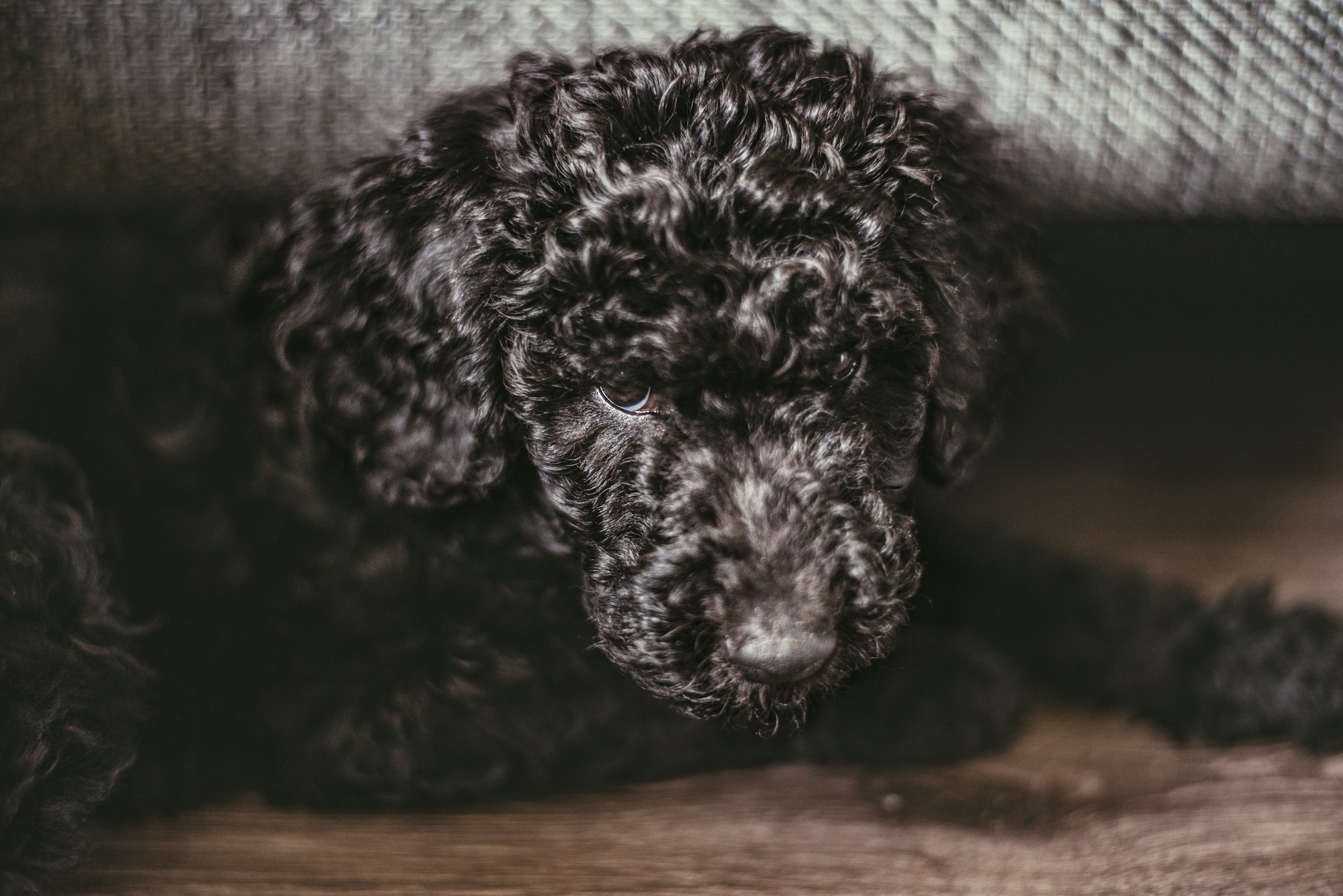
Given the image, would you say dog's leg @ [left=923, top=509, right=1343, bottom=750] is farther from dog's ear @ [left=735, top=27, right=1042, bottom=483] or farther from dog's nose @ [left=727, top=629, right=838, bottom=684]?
dog's nose @ [left=727, top=629, right=838, bottom=684]

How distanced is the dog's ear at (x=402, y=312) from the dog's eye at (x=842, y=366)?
1.59 feet

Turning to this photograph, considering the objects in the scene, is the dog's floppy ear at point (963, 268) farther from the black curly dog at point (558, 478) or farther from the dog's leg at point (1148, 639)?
the dog's leg at point (1148, 639)

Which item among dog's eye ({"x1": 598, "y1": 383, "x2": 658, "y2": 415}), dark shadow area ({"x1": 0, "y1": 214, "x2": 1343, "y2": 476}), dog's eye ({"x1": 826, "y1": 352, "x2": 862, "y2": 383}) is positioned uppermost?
dark shadow area ({"x1": 0, "y1": 214, "x2": 1343, "y2": 476})

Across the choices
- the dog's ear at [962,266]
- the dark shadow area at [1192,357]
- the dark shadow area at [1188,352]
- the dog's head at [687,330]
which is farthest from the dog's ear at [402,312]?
the dark shadow area at [1192,357]

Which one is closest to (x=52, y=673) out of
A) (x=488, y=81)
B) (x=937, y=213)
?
(x=488, y=81)

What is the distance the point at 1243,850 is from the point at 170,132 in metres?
2.22

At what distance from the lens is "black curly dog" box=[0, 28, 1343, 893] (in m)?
1.18

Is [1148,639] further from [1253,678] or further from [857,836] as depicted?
[857,836]

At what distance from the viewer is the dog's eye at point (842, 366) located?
1.23 m

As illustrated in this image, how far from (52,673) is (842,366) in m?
1.23

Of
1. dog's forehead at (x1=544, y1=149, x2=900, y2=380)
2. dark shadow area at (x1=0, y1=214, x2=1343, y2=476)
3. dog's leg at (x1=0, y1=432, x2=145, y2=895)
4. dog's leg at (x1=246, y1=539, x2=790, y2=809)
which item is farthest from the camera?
dark shadow area at (x1=0, y1=214, x2=1343, y2=476)

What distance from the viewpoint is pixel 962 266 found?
1496 mm

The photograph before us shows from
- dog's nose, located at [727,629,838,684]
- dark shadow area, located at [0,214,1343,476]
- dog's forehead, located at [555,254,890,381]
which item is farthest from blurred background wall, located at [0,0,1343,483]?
dog's nose, located at [727,629,838,684]

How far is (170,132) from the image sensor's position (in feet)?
5.89
